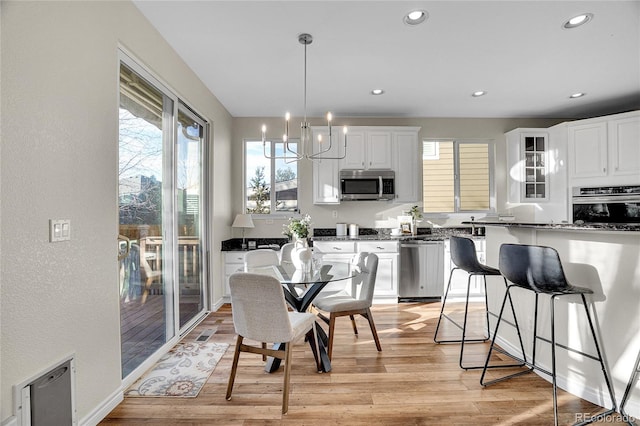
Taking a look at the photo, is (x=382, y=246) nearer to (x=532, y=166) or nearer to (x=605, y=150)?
(x=532, y=166)

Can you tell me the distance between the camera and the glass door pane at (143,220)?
236 cm

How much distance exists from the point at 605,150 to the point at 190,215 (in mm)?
5198

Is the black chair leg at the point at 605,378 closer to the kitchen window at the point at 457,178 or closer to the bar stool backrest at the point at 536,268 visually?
the bar stool backrest at the point at 536,268

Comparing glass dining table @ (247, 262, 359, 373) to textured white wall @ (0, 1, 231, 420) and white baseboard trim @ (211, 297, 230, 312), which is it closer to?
textured white wall @ (0, 1, 231, 420)

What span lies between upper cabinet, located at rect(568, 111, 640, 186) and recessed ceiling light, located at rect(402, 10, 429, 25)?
3304 mm

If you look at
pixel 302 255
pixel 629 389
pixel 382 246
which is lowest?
pixel 629 389

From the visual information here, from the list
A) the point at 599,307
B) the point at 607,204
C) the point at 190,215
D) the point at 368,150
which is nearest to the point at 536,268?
the point at 599,307

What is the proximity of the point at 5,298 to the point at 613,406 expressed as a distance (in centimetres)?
326

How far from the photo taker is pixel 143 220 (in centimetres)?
259

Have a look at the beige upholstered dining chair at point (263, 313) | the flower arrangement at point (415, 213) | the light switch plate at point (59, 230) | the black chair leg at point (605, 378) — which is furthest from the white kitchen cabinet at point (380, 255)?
the light switch plate at point (59, 230)

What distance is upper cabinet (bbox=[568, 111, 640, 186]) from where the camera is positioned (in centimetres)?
400

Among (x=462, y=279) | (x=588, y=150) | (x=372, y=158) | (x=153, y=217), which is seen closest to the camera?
(x=153, y=217)

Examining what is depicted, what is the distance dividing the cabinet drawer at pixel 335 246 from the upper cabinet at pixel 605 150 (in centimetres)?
316

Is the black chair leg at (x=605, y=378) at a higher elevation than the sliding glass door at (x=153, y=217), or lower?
lower
